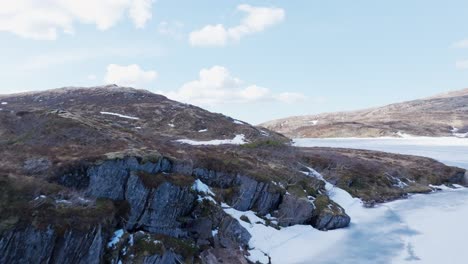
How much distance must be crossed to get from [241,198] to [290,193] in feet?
21.4

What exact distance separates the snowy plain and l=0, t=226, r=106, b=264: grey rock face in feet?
42.4

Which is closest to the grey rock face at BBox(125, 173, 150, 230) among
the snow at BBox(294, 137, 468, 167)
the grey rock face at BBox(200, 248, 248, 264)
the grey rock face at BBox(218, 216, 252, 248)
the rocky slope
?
the rocky slope

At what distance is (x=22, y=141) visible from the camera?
31.5 metres

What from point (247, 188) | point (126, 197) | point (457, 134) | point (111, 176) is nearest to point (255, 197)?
point (247, 188)

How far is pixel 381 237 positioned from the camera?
3484cm

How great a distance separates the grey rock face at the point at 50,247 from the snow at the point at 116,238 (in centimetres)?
93

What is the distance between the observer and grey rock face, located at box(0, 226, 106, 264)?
18734mm

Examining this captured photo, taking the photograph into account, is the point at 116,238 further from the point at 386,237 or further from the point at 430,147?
the point at 430,147

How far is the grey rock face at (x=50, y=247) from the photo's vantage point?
18734 mm

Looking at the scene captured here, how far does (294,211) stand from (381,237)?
8394mm

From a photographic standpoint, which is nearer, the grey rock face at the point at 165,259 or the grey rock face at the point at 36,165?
the grey rock face at the point at 165,259

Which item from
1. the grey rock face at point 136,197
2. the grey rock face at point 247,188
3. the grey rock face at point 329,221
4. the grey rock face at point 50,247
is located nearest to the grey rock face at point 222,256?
the grey rock face at point 136,197

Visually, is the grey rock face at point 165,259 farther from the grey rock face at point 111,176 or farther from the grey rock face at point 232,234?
the grey rock face at point 111,176

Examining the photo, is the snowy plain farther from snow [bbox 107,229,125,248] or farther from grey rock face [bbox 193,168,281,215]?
snow [bbox 107,229,125,248]
